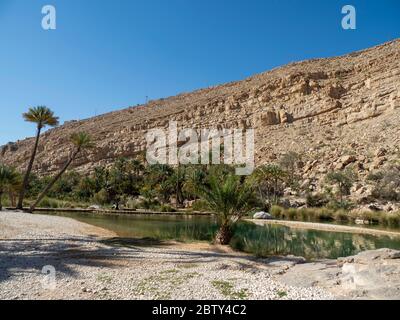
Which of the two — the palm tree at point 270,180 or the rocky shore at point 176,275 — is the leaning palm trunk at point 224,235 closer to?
the rocky shore at point 176,275

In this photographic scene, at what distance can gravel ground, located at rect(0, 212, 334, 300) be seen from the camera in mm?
6250

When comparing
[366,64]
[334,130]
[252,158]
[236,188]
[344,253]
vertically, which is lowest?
[344,253]

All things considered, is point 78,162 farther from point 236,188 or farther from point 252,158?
point 236,188

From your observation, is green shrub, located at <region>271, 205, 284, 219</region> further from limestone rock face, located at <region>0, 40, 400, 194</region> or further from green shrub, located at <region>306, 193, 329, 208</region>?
limestone rock face, located at <region>0, 40, 400, 194</region>

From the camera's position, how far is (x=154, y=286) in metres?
6.76

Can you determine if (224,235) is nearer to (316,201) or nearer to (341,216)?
(341,216)

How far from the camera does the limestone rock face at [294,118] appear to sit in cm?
4484

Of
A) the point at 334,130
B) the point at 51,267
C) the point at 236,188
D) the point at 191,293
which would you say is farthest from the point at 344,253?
the point at 334,130

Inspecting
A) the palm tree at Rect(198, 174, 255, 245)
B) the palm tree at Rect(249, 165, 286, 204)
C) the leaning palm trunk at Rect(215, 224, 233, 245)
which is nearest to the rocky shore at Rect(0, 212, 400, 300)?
the leaning palm trunk at Rect(215, 224, 233, 245)

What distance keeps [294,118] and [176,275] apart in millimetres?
53872

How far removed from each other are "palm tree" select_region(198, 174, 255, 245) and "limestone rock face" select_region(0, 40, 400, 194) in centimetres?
2816

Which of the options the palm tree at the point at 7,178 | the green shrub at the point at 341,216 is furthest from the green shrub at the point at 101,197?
the green shrub at the point at 341,216

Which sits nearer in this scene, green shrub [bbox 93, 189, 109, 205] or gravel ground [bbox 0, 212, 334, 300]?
gravel ground [bbox 0, 212, 334, 300]
